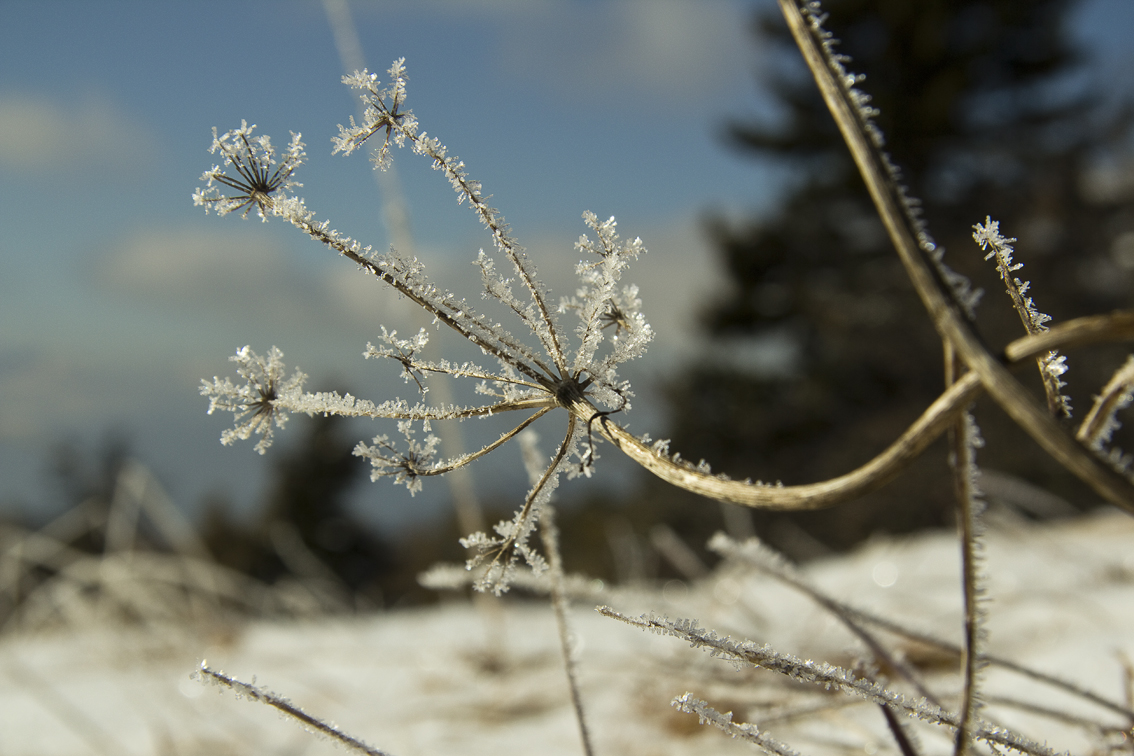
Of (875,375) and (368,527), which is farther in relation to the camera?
(368,527)

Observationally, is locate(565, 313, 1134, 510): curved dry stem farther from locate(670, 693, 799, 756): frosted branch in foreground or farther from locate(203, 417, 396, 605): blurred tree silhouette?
locate(203, 417, 396, 605): blurred tree silhouette

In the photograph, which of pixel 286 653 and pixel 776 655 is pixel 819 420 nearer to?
pixel 286 653

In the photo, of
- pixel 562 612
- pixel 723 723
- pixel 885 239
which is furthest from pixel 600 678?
pixel 885 239

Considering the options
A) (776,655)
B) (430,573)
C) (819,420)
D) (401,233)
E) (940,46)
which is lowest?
(776,655)

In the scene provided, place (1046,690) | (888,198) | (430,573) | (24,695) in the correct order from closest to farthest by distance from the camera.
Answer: (888,198)
(430,573)
(1046,690)
(24,695)

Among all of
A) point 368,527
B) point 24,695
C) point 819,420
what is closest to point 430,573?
point 24,695

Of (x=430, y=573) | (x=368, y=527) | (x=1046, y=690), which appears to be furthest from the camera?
(x=368, y=527)
